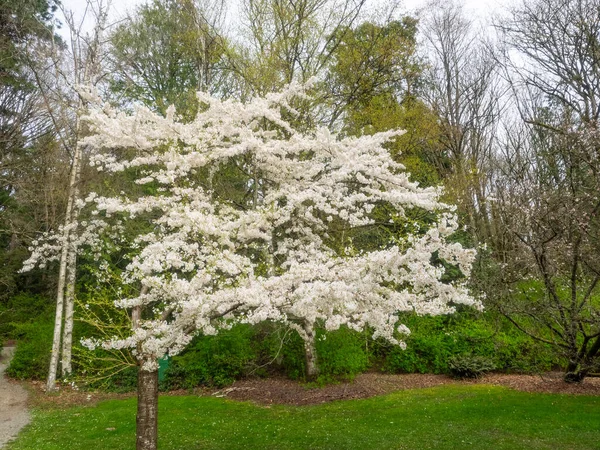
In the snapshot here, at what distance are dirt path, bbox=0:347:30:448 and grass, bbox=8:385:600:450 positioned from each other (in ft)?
0.81

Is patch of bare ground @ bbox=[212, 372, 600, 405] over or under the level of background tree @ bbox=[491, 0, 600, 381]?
under

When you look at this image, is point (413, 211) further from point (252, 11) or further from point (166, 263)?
point (166, 263)

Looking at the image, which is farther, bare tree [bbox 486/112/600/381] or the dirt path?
the dirt path

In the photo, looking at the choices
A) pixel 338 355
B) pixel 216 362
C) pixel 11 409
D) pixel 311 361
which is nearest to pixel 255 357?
pixel 216 362

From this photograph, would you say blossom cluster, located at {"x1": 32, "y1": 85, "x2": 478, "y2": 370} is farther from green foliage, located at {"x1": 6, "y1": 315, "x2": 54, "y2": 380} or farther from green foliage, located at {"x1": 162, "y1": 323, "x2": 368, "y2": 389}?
green foliage, located at {"x1": 6, "y1": 315, "x2": 54, "y2": 380}

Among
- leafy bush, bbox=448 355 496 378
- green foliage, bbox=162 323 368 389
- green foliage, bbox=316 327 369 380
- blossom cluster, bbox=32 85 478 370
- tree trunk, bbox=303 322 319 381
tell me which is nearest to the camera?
blossom cluster, bbox=32 85 478 370

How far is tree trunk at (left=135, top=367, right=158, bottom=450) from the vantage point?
5102 millimetres

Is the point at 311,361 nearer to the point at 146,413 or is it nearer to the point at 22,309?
the point at 146,413

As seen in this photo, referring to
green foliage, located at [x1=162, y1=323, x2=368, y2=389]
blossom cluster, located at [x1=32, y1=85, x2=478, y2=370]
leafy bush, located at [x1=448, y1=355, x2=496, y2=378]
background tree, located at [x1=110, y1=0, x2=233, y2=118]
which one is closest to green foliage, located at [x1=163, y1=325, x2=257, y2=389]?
green foliage, located at [x1=162, y1=323, x2=368, y2=389]

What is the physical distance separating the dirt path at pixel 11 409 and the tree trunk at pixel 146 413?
4.09 metres

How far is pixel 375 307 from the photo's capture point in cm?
518

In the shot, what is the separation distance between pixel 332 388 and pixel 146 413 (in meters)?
6.13

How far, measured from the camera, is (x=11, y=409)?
998 centimetres

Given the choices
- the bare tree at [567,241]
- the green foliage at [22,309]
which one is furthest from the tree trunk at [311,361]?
the green foliage at [22,309]
